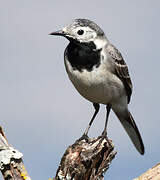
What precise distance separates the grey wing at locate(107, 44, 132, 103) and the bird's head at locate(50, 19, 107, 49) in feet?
0.75

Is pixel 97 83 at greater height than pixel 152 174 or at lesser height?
greater

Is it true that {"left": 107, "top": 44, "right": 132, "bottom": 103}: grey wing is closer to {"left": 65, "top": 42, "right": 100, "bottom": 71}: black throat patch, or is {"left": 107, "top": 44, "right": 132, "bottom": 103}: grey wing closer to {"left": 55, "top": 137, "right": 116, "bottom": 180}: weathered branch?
{"left": 65, "top": 42, "right": 100, "bottom": 71}: black throat patch

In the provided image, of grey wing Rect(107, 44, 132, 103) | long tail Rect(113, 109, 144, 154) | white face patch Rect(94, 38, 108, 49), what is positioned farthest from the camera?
long tail Rect(113, 109, 144, 154)

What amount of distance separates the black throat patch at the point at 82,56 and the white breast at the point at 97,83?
69mm

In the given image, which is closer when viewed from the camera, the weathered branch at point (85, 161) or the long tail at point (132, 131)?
the weathered branch at point (85, 161)

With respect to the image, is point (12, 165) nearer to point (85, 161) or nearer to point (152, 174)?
point (85, 161)

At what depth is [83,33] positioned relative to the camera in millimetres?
7508

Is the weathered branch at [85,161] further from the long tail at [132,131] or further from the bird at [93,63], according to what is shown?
the long tail at [132,131]

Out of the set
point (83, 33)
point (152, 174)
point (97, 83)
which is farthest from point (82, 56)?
point (152, 174)

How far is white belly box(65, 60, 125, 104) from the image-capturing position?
7.23m

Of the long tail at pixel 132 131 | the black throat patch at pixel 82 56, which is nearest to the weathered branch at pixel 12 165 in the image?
the black throat patch at pixel 82 56

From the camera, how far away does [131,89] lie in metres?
8.34

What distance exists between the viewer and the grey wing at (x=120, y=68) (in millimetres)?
7668

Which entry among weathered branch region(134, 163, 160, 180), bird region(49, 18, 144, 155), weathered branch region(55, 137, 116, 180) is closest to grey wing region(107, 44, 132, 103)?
bird region(49, 18, 144, 155)
